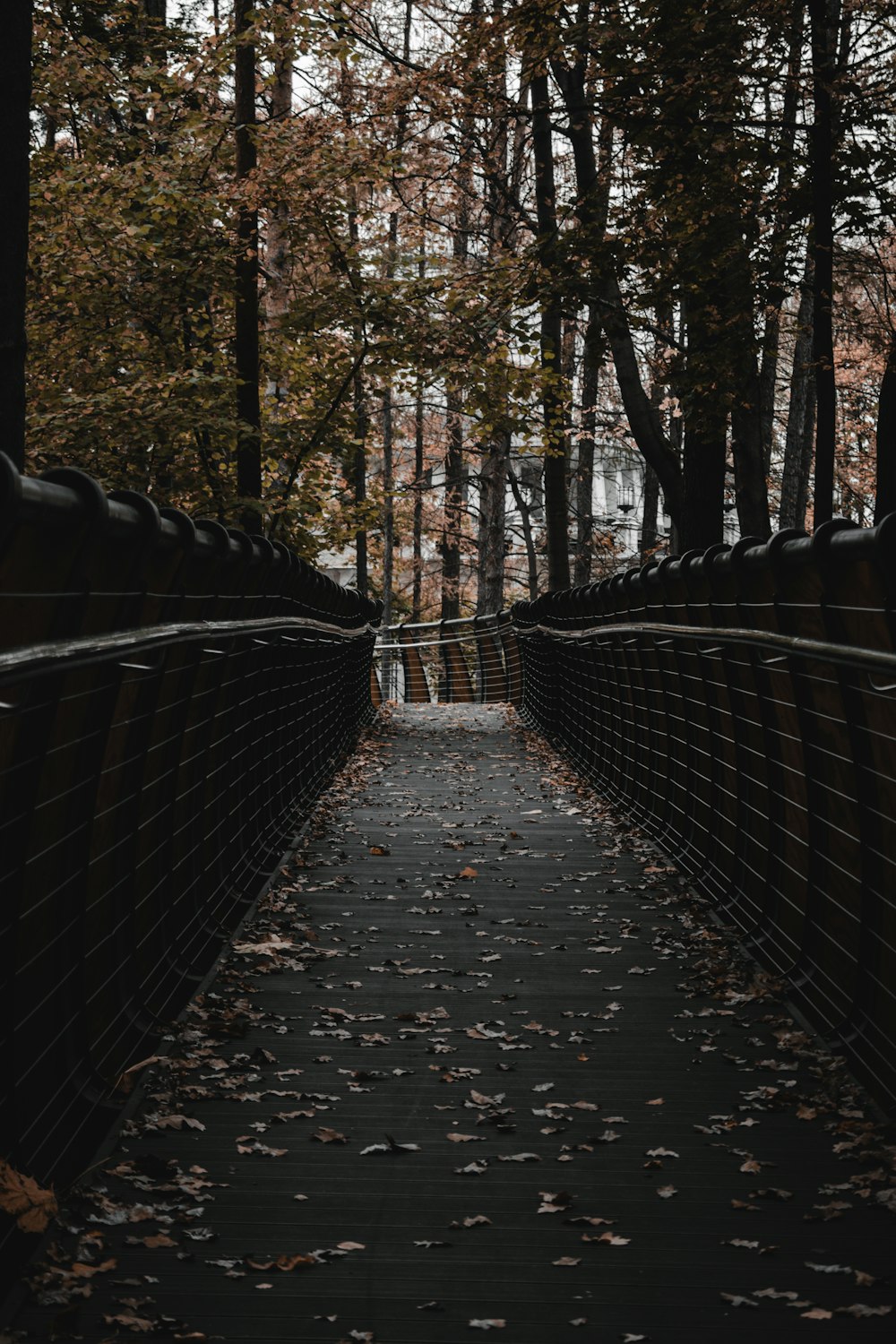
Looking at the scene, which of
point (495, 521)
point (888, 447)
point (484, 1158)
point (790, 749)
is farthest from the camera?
point (495, 521)

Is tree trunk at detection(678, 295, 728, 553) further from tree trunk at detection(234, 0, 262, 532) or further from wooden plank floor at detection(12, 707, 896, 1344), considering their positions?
wooden plank floor at detection(12, 707, 896, 1344)

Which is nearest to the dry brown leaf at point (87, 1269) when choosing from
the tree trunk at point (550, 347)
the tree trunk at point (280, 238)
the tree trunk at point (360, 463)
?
the tree trunk at point (550, 347)

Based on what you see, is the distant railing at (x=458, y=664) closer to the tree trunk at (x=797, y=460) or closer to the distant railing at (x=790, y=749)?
the tree trunk at (x=797, y=460)

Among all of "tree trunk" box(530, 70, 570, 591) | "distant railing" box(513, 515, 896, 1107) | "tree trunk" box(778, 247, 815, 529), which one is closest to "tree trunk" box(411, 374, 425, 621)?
"tree trunk" box(778, 247, 815, 529)

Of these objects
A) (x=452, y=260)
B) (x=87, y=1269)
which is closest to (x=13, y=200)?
(x=87, y=1269)

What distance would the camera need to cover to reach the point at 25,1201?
3303 millimetres

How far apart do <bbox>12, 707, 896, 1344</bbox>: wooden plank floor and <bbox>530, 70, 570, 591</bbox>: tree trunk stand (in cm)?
988

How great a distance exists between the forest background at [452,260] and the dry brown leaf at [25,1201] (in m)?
9.28

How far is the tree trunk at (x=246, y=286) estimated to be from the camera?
→ 17.5 meters

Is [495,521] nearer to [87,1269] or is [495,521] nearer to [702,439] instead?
[702,439]

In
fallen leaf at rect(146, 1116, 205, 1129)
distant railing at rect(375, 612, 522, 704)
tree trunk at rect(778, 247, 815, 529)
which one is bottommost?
fallen leaf at rect(146, 1116, 205, 1129)

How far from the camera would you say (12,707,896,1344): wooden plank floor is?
10.6 feet

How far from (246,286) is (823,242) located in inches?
313

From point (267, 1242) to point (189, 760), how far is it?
234cm
